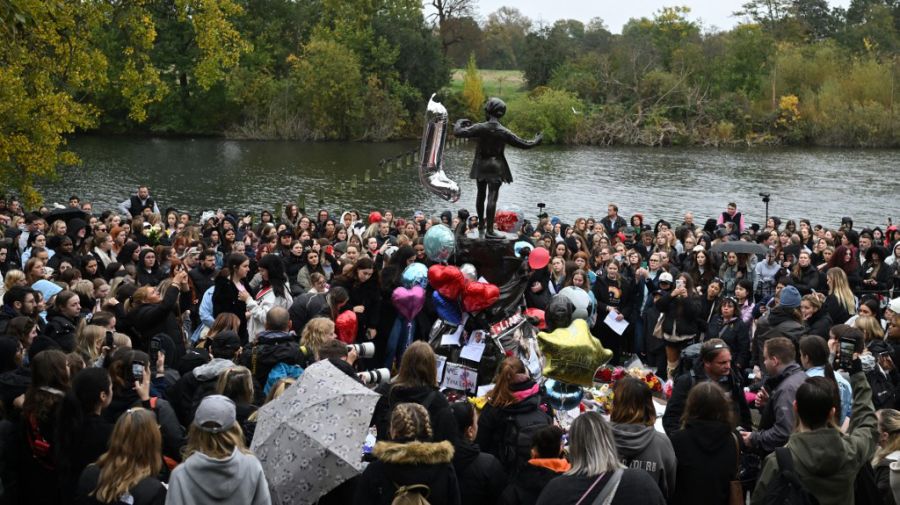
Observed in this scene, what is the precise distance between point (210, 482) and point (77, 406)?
4.41 feet

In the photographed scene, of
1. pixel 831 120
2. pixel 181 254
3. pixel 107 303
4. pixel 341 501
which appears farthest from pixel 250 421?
pixel 831 120

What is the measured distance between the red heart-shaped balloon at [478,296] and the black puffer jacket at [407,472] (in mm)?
3838

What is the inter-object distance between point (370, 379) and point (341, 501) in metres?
1.39

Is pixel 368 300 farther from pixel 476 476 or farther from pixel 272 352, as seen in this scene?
pixel 476 476

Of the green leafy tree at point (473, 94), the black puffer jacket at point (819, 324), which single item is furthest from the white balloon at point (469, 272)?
the green leafy tree at point (473, 94)

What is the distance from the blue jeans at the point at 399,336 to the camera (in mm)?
9867

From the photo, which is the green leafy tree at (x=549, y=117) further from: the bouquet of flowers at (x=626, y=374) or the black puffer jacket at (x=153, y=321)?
the black puffer jacket at (x=153, y=321)

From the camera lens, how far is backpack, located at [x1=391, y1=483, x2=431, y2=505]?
5129 mm

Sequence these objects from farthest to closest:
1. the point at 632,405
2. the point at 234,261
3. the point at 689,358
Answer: the point at 234,261 < the point at 689,358 < the point at 632,405

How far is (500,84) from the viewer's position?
71.2 meters

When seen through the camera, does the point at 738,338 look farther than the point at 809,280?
No

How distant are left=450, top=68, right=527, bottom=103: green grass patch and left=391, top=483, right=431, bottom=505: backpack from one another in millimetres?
55912

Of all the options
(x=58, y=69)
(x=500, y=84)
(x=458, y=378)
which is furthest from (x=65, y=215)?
(x=500, y=84)

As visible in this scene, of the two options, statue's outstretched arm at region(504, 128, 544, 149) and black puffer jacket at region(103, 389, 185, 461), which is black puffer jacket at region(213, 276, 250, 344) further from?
black puffer jacket at region(103, 389, 185, 461)
